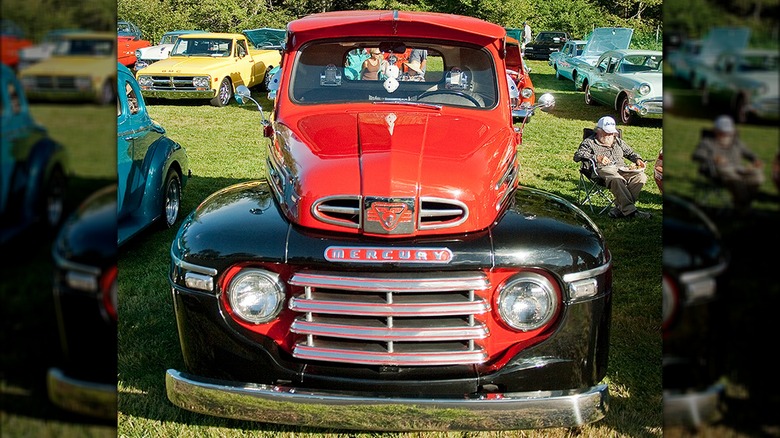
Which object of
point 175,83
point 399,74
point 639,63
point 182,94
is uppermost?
point 639,63

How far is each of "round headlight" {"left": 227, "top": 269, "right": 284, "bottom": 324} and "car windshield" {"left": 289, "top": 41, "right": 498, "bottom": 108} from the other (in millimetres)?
1577

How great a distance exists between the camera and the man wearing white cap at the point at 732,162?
700 millimetres

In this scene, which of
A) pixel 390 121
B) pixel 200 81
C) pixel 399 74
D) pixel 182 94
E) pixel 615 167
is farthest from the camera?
pixel 182 94

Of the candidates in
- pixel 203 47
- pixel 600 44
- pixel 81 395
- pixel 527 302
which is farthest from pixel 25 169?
pixel 600 44

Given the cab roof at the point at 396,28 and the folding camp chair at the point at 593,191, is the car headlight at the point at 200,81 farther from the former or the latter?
the cab roof at the point at 396,28

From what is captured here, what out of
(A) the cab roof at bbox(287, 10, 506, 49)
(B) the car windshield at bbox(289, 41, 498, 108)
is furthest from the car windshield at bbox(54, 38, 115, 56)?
(A) the cab roof at bbox(287, 10, 506, 49)

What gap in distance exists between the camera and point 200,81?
13688mm

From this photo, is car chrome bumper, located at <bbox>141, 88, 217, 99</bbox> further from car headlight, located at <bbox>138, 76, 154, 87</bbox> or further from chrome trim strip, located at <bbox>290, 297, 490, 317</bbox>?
chrome trim strip, located at <bbox>290, 297, 490, 317</bbox>

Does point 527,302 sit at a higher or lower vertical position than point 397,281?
lower

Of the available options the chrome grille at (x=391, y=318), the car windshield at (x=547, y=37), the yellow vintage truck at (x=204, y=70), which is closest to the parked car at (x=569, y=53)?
the car windshield at (x=547, y=37)

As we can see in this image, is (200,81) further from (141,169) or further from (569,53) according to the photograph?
(569,53)

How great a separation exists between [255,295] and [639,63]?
12423mm

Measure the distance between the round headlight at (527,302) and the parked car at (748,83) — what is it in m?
1.97

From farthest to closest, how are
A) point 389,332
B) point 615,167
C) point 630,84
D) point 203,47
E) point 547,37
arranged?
1. point 547,37
2. point 203,47
3. point 630,84
4. point 615,167
5. point 389,332
